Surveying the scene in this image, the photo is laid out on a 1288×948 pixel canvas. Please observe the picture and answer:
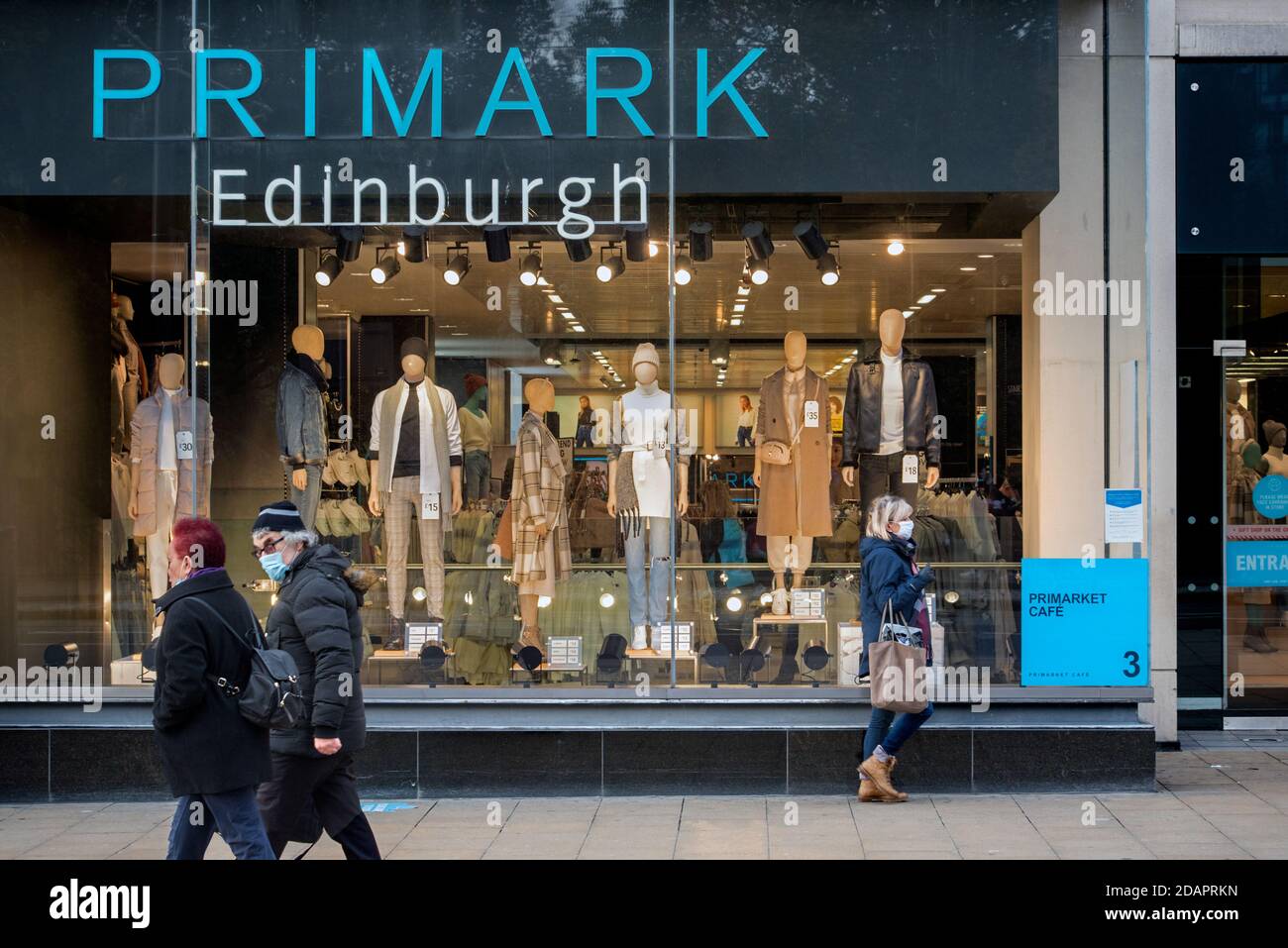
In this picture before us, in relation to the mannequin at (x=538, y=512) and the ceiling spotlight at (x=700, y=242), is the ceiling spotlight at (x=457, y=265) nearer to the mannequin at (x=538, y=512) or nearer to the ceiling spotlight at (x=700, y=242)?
the mannequin at (x=538, y=512)

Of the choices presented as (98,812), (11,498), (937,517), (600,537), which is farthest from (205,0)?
(937,517)

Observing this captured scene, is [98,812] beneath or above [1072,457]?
beneath

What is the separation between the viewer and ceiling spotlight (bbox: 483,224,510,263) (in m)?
7.97

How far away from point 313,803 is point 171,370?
4105 mm

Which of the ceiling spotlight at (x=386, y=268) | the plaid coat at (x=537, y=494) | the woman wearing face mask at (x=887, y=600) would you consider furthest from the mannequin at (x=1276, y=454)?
the ceiling spotlight at (x=386, y=268)

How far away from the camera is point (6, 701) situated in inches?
291

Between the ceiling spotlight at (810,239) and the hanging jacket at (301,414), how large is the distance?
10.1 ft

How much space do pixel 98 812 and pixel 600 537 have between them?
3.17 metres

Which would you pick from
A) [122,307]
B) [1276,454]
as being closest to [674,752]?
[122,307]

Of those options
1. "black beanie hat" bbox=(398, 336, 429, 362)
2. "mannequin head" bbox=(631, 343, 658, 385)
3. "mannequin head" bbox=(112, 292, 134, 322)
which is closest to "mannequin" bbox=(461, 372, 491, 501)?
"black beanie hat" bbox=(398, 336, 429, 362)

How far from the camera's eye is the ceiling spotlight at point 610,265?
8.12m

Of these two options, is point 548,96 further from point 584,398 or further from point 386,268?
point 584,398

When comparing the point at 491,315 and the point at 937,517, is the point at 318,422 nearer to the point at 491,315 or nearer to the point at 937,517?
the point at 491,315

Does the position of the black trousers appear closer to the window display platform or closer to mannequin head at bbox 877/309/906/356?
the window display platform
